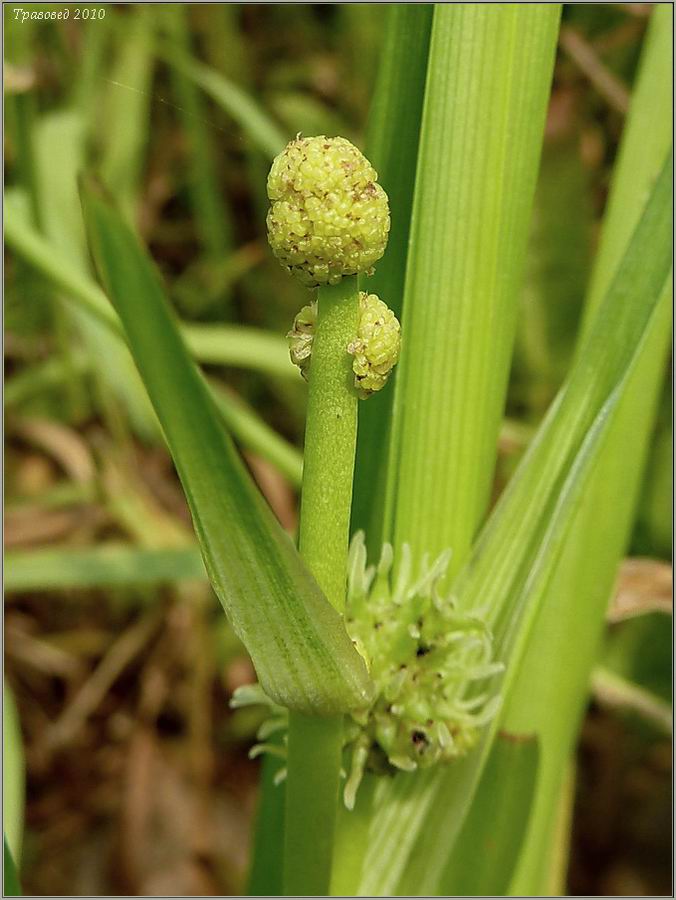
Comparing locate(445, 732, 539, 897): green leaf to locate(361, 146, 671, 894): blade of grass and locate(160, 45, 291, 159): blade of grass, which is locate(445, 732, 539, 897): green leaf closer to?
locate(361, 146, 671, 894): blade of grass

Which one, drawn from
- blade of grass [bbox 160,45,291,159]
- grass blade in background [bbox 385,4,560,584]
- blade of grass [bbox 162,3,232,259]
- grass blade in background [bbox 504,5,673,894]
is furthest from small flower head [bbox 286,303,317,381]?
blade of grass [bbox 162,3,232,259]

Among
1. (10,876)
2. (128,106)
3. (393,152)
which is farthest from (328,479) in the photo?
(128,106)

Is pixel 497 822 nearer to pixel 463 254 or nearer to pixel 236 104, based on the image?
pixel 463 254

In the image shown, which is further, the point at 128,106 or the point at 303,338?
the point at 128,106

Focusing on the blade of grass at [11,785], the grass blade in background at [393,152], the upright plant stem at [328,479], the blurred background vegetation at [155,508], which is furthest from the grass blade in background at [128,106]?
the upright plant stem at [328,479]

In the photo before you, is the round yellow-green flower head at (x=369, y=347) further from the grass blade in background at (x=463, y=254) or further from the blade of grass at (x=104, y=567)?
the blade of grass at (x=104, y=567)

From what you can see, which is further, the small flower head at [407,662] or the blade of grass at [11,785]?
the blade of grass at [11,785]
